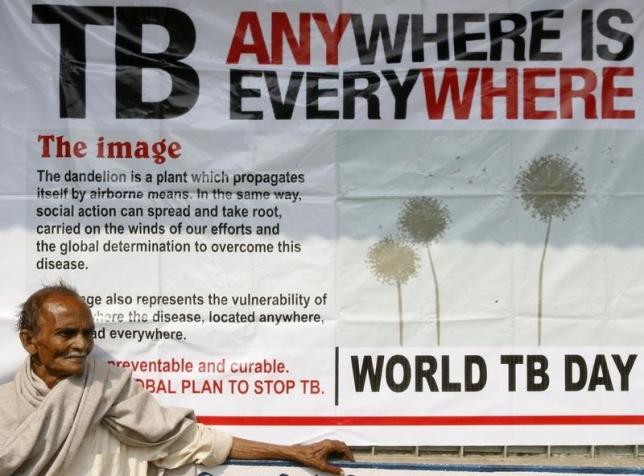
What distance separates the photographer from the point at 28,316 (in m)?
3.28

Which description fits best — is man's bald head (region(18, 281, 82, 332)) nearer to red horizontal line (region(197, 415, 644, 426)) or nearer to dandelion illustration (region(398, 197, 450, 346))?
red horizontal line (region(197, 415, 644, 426))

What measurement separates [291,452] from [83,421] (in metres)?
0.79

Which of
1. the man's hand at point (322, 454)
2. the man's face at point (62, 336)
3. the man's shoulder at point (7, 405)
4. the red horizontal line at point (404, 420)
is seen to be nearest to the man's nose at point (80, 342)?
the man's face at point (62, 336)

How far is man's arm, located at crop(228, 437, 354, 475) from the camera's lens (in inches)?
137

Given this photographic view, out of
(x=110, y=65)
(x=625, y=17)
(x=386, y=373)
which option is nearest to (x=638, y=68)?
(x=625, y=17)

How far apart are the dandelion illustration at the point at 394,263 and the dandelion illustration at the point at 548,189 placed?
50cm

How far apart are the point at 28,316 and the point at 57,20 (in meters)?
1.17

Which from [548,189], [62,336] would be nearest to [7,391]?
[62,336]

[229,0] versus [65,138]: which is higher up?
[229,0]

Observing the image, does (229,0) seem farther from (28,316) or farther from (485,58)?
(28,316)

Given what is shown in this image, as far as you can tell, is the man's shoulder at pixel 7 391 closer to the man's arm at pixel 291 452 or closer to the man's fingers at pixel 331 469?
the man's arm at pixel 291 452

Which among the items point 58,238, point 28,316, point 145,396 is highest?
point 58,238

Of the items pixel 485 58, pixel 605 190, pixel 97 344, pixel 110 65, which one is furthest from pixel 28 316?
pixel 605 190

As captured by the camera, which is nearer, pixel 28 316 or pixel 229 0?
pixel 28 316
